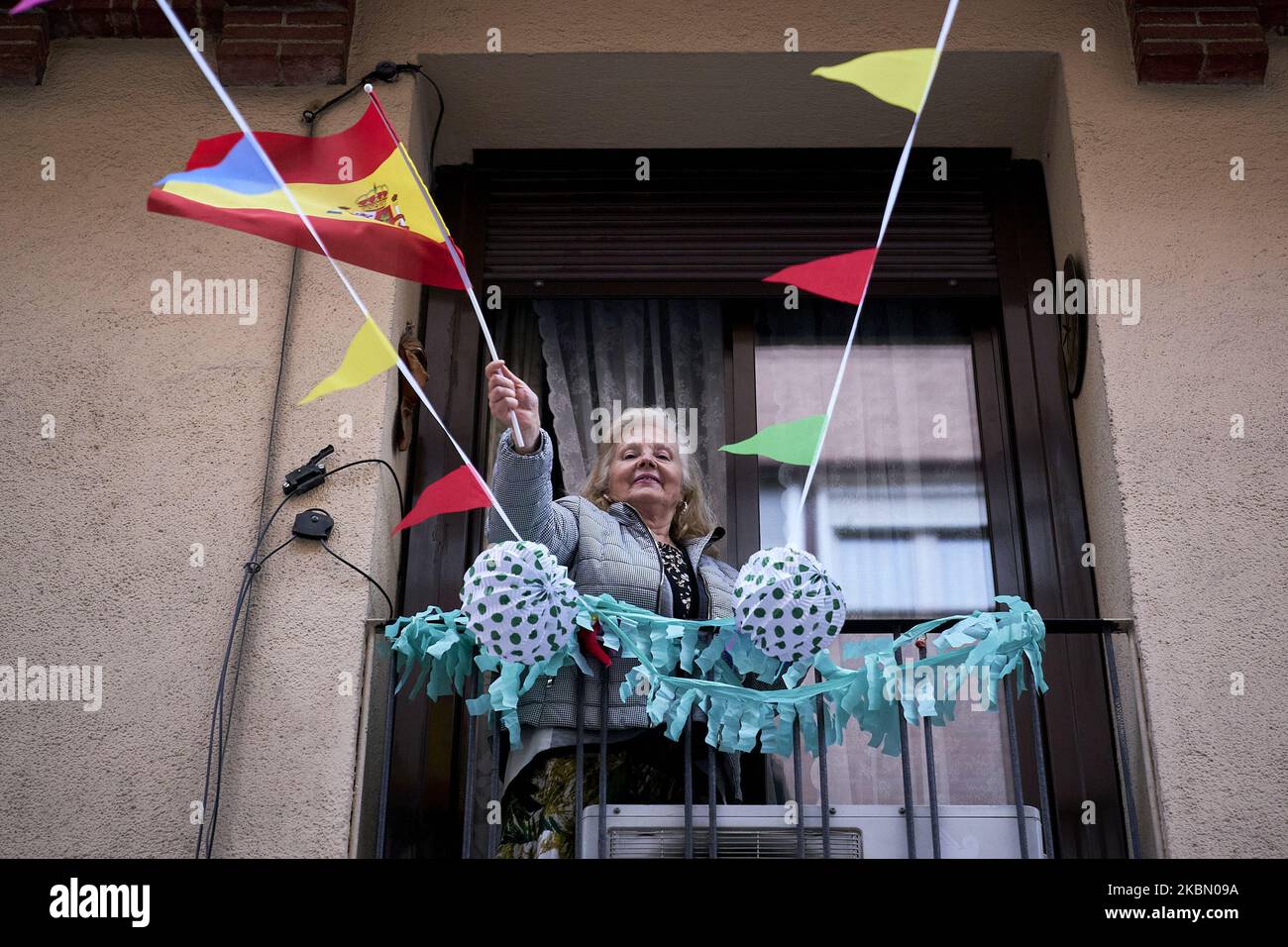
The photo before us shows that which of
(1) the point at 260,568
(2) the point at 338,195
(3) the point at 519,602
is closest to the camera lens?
(3) the point at 519,602

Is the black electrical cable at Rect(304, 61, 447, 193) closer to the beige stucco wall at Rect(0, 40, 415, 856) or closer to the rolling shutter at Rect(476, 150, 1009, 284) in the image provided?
the beige stucco wall at Rect(0, 40, 415, 856)

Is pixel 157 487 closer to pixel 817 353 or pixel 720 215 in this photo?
pixel 720 215

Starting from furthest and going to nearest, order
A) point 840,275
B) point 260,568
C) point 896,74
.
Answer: point 260,568 → point 840,275 → point 896,74

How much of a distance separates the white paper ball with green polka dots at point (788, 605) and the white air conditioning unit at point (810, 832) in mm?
440

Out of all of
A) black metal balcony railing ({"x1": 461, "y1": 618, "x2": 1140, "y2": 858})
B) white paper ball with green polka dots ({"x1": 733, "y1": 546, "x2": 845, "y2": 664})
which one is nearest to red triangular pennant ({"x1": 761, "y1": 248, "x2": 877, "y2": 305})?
white paper ball with green polka dots ({"x1": 733, "y1": 546, "x2": 845, "y2": 664})

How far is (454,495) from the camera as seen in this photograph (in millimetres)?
3834

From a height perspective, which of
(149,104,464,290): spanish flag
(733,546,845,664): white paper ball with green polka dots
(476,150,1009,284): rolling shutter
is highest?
(476,150,1009,284): rolling shutter

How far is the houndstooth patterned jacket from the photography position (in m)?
3.92

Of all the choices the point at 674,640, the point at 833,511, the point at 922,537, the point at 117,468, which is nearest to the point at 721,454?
the point at 833,511

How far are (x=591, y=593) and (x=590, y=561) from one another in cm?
10

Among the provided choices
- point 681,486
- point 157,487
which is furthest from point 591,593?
point 157,487

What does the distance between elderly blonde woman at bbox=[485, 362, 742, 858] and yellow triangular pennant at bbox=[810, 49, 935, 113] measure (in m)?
1.20

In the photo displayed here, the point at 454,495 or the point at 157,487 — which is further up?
the point at 157,487

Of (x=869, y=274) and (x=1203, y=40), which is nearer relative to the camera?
(x=869, y=274)
